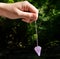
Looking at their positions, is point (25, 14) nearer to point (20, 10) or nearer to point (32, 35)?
point (20, 10)

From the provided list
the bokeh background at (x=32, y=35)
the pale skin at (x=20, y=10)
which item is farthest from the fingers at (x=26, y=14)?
the bokeh background at (x=32, y=35)

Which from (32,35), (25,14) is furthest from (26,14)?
(32,35)

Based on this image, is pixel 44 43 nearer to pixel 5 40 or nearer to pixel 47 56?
pixel 47 56

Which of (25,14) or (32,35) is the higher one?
(25,14)

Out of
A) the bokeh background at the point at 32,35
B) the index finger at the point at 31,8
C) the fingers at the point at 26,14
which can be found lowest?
the bokeh background at the point at 32,35

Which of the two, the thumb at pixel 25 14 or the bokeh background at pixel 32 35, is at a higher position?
the thumb at pixel 25 14

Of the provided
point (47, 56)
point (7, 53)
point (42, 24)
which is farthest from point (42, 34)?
point (7, 53)

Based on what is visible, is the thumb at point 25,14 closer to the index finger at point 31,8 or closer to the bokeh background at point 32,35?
the index finger at point 31,8

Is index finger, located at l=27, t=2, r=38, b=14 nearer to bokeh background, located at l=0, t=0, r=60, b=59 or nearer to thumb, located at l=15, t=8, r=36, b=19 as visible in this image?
thumb, located at l=15, t=8, r=36, b=19

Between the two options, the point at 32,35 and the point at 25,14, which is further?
the point at 32,35
